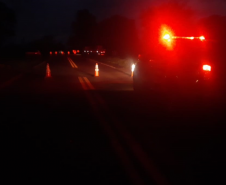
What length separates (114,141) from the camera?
26.2ft

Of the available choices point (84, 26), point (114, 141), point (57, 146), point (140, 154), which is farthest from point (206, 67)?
point (84, 26)

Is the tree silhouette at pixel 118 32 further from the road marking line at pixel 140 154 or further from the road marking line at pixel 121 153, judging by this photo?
the road marking line at pixel 140 154

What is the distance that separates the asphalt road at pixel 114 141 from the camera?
593cm

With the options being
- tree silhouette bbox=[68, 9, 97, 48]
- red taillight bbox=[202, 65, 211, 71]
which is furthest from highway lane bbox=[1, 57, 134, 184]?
tree silhouette bbox=[68, 9, 97, 48]

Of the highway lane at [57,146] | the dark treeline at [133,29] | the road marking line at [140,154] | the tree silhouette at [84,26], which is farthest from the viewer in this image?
the tree silhouette at [84,26]

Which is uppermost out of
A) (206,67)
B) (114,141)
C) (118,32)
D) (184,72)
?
(206,67)

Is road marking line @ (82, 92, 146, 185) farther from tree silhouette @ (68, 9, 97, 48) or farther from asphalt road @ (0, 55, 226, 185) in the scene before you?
tree silhouette @ (68, 9, 97, 48)

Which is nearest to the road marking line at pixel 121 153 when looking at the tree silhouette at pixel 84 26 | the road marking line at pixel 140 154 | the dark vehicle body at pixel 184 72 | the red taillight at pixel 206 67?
the road marking line at pixel 140 154

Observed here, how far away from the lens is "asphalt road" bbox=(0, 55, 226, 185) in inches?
234

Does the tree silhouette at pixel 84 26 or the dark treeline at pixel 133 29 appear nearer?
the dark treeline at pixel 133 29

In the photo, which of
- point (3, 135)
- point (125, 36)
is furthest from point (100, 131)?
point (125, 36)

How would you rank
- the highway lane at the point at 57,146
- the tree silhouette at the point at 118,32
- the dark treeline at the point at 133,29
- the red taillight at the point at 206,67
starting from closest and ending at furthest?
the highway lane at the point at 57,146
the red taillight at the point at 206,67
the dark treeline at the point at 133,29
the tree silhouette at the point at 118,32

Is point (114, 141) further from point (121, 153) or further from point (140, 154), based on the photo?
point (140, 154)

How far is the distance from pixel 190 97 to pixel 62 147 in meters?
6.50
